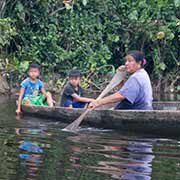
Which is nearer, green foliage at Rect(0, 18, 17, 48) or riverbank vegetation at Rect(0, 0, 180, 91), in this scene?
green foliage at Rect(0, 18, 17, 48)

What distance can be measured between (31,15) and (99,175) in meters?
10.7

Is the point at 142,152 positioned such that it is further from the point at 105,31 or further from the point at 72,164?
the point at 105,31

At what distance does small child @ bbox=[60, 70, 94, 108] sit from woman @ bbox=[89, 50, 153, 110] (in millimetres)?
1483

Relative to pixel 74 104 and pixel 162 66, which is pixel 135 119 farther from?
pixel 162 66

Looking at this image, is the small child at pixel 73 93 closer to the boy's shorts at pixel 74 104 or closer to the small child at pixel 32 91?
the boy's shorts at pixel 74 104

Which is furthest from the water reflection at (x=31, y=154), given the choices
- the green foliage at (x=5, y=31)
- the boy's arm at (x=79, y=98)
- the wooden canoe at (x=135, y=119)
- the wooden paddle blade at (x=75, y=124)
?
the green foliage at (x=5, y=31)

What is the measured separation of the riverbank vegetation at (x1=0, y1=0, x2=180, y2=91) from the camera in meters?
14.5

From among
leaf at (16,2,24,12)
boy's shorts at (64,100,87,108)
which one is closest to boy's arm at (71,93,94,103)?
boy's shorts at (64,100,87,108)

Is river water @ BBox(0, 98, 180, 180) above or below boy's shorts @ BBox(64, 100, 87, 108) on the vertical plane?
below

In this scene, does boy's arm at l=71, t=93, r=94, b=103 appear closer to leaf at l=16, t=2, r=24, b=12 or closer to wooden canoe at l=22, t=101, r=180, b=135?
wooden canoe at l=22, t=101, r=180, b=135

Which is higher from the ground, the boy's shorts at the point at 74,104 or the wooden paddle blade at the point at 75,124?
the boy's shorts at the point at 74,104

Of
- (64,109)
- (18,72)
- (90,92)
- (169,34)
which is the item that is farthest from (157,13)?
(64,109)

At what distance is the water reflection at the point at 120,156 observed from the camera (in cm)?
487

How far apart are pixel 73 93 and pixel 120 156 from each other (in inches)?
144
